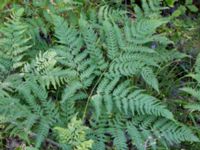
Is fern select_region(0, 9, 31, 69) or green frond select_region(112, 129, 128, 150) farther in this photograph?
fern select_region(0, 9, 31, 69)

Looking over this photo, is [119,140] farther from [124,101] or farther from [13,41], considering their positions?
[13,41]

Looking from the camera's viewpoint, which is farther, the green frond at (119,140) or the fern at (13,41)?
the fern at (13,41)

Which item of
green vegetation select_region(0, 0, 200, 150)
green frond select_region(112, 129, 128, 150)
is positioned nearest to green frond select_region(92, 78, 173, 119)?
green vegetation select_region(0, 0, 200, 150)

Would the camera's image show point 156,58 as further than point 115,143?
Yes

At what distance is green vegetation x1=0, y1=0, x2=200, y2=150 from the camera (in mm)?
3689

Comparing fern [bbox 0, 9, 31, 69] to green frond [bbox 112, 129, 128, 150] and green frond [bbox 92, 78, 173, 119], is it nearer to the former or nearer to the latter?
green frond [bbox 92, 78, 173, 119]

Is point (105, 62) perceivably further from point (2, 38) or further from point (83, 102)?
point (2, 38)

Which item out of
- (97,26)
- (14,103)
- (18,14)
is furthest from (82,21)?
(14,103)

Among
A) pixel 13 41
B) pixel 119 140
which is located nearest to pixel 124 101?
pixel 119 140

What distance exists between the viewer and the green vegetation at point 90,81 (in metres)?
3.69

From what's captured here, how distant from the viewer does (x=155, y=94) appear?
13.6 feet

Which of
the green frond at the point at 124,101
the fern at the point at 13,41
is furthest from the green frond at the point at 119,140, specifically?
the fern at the point at 13,41

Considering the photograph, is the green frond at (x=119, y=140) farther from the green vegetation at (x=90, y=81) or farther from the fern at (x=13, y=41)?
the fern at (x=13, y=41)

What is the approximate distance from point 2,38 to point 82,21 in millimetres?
792
